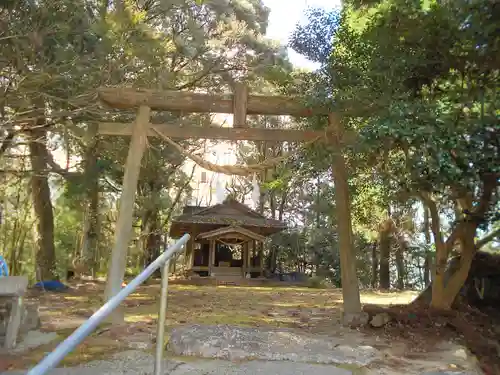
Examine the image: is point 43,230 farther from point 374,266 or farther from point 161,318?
point 374,266

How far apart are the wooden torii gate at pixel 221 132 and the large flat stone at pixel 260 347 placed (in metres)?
1.40

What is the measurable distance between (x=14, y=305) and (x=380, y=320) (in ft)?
12.5

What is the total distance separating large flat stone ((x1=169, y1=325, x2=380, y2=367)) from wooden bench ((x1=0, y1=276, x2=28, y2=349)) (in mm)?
1285

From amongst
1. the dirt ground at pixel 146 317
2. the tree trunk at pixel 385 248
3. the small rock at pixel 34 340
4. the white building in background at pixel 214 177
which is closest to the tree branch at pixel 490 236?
the dirt ground at pixel 146 317

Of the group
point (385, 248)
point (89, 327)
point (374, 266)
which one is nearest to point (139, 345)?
point (89, 327)

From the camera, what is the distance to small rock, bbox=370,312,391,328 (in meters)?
5.28

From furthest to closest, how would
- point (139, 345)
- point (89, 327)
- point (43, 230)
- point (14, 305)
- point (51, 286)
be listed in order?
point (43, 230), point (51, 286), point (139, 345), point (14, 305), point (89, 327)

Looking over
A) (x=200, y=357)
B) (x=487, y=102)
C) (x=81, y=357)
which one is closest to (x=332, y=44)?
(x=487, y=102)

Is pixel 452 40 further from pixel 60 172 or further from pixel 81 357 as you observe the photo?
pixel 60 172

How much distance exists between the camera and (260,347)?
3932 millimetres

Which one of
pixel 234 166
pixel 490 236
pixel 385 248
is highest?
pixel 234 166

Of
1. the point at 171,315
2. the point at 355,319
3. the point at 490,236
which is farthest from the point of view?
the point at 171,315

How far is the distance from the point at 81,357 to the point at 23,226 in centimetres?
1374

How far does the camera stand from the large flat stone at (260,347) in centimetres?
377
